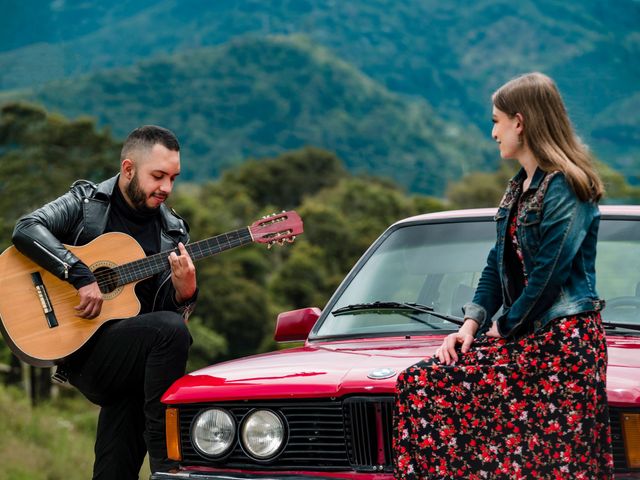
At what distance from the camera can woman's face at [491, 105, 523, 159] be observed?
3559 millimetres

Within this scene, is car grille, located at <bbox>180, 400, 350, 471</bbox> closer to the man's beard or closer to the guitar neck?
the guitar neck

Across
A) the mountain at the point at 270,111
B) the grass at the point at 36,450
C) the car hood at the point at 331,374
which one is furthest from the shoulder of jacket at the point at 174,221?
the mountain at the point at 270,111

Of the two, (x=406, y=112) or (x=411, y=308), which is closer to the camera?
(x=411, y=308)

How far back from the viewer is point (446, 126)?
13388cm

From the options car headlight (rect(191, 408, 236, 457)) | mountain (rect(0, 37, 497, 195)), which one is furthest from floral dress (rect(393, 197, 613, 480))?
mountain (rect(0, 37, 497, 195))

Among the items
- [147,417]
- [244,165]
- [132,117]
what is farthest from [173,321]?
[132,117]

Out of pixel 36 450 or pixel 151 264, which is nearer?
pixel 151 264

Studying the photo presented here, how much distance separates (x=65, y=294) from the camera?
4.70m

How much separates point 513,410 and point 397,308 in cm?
132

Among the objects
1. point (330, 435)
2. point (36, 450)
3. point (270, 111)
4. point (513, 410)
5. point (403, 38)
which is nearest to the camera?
point (513, 410)

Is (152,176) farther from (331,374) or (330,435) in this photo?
(330,435)

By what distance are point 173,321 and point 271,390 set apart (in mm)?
761

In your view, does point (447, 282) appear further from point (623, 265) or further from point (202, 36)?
point (202, 36)

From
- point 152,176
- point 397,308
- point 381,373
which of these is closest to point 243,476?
point 381,373
